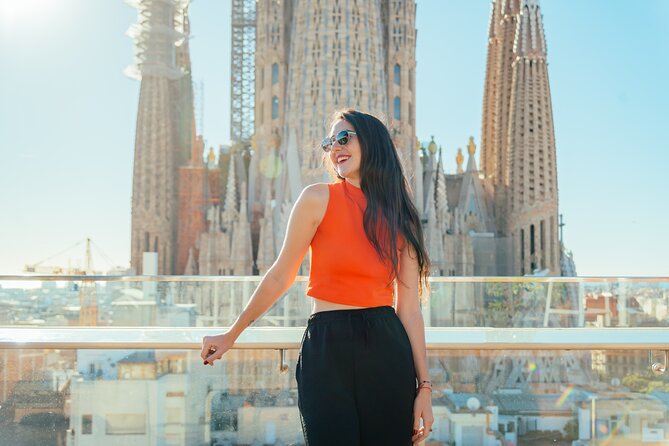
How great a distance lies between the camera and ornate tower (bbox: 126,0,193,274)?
30297 mm

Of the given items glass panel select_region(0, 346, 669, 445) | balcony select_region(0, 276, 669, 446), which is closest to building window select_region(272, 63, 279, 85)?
balcony select_region(0, 276, 669, 446)

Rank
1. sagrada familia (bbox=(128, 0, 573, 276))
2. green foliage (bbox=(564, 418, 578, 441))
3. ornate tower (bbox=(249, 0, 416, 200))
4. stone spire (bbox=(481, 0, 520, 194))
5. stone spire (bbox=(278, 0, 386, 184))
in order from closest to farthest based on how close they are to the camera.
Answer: green foliage (bbox=(564, 418, 578, 441))
stone spire (bbox=(278, 0, 386, 184))
ornate tower (bbox=(249, 0, 416, 200))
sagrada familia (bbox=(128, 0, 573, 276))
stone spire (bbox=(481, 0, 520, 194))

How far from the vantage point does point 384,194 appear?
2164 millimetres

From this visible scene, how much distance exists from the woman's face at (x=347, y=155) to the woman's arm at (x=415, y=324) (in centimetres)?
26

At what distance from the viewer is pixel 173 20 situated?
104 ft

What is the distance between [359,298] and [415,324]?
20cm

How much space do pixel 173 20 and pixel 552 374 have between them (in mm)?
30998

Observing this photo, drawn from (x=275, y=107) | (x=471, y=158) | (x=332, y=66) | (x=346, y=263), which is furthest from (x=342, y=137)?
(x=471, y=158)

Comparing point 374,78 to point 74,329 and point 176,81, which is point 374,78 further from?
point 74,329

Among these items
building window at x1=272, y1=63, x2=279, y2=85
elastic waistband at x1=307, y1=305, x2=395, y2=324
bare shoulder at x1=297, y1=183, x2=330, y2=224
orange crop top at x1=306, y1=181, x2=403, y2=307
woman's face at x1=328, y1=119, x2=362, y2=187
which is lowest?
elastic waistband at x1=307, y1=305, x2=395, y2=324

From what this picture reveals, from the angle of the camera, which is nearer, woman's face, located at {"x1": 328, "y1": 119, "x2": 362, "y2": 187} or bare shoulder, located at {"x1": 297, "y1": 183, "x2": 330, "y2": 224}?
bare shoulder, located at {"x1": 297, "y1": 183, "x2": 330, "y2": 224}

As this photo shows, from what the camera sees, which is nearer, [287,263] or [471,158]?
[287,263]

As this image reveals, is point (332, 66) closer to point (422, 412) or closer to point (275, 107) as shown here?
point (275, 107)

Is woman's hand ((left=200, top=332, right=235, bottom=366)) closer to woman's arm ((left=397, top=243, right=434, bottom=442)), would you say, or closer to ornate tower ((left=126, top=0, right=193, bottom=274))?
woman's arm ((left=397, top=243, right=434, bottom=442))
